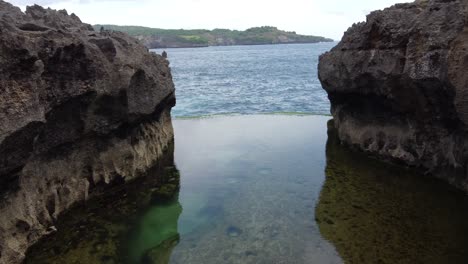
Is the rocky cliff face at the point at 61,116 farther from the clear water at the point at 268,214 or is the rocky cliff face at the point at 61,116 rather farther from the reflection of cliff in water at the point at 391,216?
the reflection of cliff in water at the point at 391,216

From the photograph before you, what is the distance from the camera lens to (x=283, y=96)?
5628cm

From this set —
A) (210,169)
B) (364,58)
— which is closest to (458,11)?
(364,58)

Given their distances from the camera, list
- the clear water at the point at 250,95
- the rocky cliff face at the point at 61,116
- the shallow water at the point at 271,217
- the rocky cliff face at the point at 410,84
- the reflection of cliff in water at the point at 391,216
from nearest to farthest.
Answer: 1. the rocky cliff face at the point at 61,116
2. the reflection of cliff in water at the point at 391,216
3. the shallow water at the point at 271,217
4. the rocky cliff face at the point at 410,84
5. the clear water at the point at 250,95

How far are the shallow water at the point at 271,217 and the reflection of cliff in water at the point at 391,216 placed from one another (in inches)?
1.7

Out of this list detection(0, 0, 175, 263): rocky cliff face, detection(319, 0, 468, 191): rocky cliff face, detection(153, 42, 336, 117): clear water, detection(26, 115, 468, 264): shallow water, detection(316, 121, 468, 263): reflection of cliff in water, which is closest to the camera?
detection(0, 0, 175, 263): rocky cliff face

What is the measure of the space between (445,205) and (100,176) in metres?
16.5

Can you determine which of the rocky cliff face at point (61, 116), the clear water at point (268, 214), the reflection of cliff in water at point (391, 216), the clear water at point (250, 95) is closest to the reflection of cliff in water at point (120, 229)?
the clear water at point (268, 214)

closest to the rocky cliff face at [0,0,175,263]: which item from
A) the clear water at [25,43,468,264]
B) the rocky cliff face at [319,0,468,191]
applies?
the clear water at [25,43,468,264]

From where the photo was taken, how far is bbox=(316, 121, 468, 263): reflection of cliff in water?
14.9 meters

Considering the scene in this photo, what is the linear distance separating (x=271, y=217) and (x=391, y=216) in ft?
17.3

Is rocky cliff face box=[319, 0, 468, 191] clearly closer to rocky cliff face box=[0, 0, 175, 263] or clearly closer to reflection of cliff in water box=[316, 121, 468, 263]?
reflection of cliff in water box=[316, 121, 468, 263]

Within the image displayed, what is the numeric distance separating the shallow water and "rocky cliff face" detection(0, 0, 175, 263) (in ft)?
4.10

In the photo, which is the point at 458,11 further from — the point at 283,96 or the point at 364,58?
the point at 283,96

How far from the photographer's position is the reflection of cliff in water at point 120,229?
15.3m
